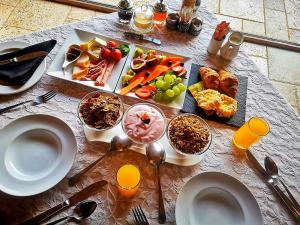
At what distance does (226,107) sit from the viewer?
113 centimetres

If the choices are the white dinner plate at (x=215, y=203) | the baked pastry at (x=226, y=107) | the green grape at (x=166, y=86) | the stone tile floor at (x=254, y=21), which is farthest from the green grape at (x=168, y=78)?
the stone tile floor at (x=254, y=21)

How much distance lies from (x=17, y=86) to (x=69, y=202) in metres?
0.56

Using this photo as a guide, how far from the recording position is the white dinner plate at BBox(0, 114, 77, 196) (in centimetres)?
82

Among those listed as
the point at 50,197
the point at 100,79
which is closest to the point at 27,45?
the point at 100,79

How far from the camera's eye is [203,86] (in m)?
1.21

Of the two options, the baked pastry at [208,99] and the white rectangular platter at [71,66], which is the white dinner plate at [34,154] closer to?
the white rectangular platter at [71,66]

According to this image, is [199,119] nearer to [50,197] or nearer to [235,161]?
[235,161]

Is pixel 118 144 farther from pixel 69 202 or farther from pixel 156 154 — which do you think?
pixel 69 202

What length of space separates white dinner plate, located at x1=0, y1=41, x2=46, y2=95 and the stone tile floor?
2.53ft

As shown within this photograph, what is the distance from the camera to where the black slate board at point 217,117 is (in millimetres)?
1105

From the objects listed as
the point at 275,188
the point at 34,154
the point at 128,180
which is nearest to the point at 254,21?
the point at 275,188

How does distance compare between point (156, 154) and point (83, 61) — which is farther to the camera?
point (83, 61)

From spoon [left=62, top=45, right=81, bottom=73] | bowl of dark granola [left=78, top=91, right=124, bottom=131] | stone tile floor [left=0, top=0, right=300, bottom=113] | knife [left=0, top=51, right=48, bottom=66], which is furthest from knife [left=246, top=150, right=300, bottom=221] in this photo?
stone tile floor [left=0, top=0, right=300, bottom=113]

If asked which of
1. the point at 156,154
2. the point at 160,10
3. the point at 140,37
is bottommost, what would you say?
the point at 156,154
